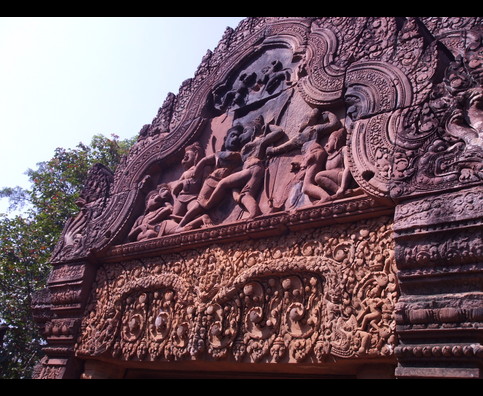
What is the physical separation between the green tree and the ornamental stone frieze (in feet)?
19.5

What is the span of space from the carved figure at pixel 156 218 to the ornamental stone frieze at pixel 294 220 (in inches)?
0.7

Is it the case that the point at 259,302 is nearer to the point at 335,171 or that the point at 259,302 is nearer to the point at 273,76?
the point at 335,171

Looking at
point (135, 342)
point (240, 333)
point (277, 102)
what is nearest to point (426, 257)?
point (240, 333)

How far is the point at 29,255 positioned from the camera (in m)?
11.5

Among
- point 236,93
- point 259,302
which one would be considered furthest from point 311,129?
point 259,302

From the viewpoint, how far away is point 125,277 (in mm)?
5211

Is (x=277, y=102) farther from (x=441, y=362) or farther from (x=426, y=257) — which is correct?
(x=441, y=362)

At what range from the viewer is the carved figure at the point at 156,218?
17.0 feet

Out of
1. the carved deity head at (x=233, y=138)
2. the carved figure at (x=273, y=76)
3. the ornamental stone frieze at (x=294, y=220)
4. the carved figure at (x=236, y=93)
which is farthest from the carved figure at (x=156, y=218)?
the carved figure at (x=273, y=76)

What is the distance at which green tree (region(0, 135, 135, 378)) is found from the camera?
1098 cm

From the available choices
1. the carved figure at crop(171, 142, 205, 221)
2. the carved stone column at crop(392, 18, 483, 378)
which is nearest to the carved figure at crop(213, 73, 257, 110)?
the carved figure at crop(171, 142, 205, 221)

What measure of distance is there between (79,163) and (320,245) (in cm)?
1159

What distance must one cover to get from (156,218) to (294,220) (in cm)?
200

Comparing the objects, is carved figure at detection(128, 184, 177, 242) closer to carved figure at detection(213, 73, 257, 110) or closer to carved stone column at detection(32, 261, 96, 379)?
carved stone column at detection(32, 261, 96, 379)
